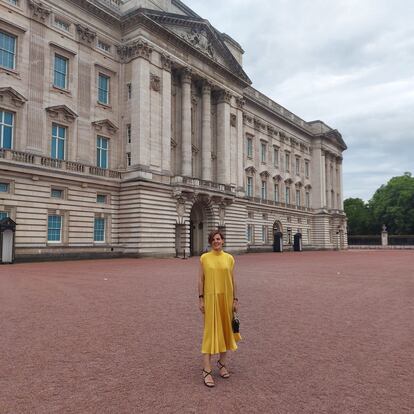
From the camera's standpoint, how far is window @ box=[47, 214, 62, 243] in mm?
29891

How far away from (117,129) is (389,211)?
8225cm

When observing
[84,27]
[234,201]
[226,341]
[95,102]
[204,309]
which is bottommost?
[226,341]

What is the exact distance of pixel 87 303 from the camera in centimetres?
1112

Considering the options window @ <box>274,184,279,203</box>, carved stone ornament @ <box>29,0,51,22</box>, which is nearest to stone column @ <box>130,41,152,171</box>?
carved stone ornament @ <box>29,0,51,22</box>

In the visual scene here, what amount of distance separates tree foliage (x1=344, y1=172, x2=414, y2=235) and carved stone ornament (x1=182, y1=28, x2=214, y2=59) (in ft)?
237

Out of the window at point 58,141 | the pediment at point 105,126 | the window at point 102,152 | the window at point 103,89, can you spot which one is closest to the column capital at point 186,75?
the window at point 103,89

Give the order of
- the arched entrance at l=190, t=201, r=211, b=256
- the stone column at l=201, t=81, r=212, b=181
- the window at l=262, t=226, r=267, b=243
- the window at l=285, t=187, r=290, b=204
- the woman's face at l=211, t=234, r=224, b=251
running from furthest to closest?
the window at l=285, t=187, r=290, b=204
the window at l=262, t=226, r=267, b=243
the stone column at l=201, t=81, r=212, b=181
the arched entrance at l=190, t=201, r=211, b=256
the woman's face at l=211, t=234, r=224, b=251

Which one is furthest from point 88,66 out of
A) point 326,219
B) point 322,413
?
point 326,219

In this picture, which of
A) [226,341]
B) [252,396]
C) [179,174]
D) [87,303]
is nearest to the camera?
[252,396]

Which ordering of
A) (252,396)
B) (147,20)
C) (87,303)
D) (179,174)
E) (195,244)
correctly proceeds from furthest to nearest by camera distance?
1. (195,244)
2. (179,174)
3. (147,20)
4. (87,303)
5. (252,396)

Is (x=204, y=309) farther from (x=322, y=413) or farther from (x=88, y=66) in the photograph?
(x=88, y=66)

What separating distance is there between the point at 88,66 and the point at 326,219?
51809mm

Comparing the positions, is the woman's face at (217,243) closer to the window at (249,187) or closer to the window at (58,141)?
the window at (58,141)

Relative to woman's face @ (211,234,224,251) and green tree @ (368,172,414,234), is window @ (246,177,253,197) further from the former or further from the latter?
green tree @ (368,172,414,234)
